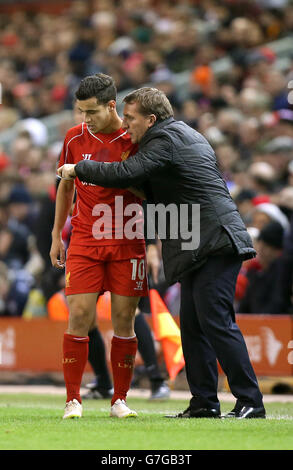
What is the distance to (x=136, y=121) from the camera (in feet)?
22.6

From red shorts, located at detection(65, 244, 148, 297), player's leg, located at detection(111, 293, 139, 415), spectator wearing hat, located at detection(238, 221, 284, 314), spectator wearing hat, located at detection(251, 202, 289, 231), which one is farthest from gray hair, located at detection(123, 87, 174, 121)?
spectator wearing hat, located at detection(251, 202, 289, 231)

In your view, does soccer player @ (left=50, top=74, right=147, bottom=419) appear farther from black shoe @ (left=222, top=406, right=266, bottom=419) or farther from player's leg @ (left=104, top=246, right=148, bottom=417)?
black shoe @ (left=222, top=406, right=266, bottom=419)

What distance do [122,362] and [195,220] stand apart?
3.64 ft

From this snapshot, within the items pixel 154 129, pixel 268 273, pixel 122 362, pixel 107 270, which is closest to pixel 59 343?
pixel 268 273

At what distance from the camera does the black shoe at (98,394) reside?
922 centimetres

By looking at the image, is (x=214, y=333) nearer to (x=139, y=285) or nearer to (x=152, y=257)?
(x=139, y=285)

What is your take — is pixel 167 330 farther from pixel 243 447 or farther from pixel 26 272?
pixel 26 272

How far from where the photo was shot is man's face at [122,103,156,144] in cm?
688

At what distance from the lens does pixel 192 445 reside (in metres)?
5.42

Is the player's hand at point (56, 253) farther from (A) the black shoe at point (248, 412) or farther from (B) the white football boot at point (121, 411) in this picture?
(A) the black shoe at point (248, 412)

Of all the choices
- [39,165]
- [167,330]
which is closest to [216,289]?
[167,330]

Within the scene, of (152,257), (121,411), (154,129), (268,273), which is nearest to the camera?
(154,129)

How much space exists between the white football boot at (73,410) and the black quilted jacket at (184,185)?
1023 millimetres

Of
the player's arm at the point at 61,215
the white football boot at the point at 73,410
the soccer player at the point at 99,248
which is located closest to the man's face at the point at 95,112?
the soccer player at the point at 99,248
